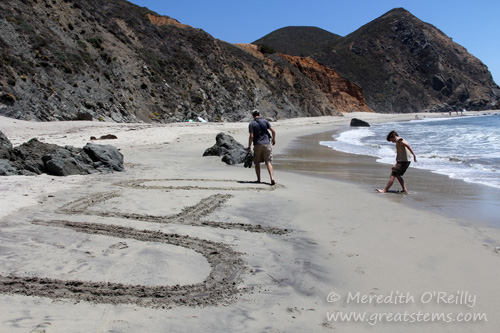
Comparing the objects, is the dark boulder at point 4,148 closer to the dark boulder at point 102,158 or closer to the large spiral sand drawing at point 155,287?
the dark boulder at point 102,158

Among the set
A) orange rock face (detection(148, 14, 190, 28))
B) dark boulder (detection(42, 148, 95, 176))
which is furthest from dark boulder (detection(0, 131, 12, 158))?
orange rock face (detection(148, 14, 190, 28))

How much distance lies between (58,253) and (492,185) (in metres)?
8.00

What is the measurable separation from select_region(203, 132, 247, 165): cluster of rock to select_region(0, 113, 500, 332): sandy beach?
4422 millimetres

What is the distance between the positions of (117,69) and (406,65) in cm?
10554

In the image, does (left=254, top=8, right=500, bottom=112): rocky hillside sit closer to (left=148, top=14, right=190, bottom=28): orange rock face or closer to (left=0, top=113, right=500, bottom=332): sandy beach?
(left=148, top=14, right=190, bottom=28): orange rock face

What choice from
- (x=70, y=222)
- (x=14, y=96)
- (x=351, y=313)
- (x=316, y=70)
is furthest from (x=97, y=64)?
(x=316, y=70)

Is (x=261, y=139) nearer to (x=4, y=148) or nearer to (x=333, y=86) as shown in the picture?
(x=4, y=148)

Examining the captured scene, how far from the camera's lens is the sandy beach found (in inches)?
105

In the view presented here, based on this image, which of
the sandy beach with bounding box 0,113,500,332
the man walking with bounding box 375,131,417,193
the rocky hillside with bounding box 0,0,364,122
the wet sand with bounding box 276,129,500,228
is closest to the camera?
the sandy beach with bounding box 0,113,500,332

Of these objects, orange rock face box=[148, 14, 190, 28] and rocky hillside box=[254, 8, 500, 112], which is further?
rocky hillside box=[254, 8, 500, 112]

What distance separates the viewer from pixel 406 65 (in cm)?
11806

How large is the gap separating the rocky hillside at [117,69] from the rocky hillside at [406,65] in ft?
211

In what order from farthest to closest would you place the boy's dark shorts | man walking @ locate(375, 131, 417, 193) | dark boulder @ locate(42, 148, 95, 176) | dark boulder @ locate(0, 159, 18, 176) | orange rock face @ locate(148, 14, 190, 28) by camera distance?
orange rock face @ locate(148, 14, 190, 28), dark boulder @ locate(42, 148, 95, 176), the boy's dark shorts, man walking @ locate(375, 131, 417, 193), dark boulder @ locate(0, 159, 18, 176)

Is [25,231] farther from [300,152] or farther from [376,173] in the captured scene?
[300,152]
